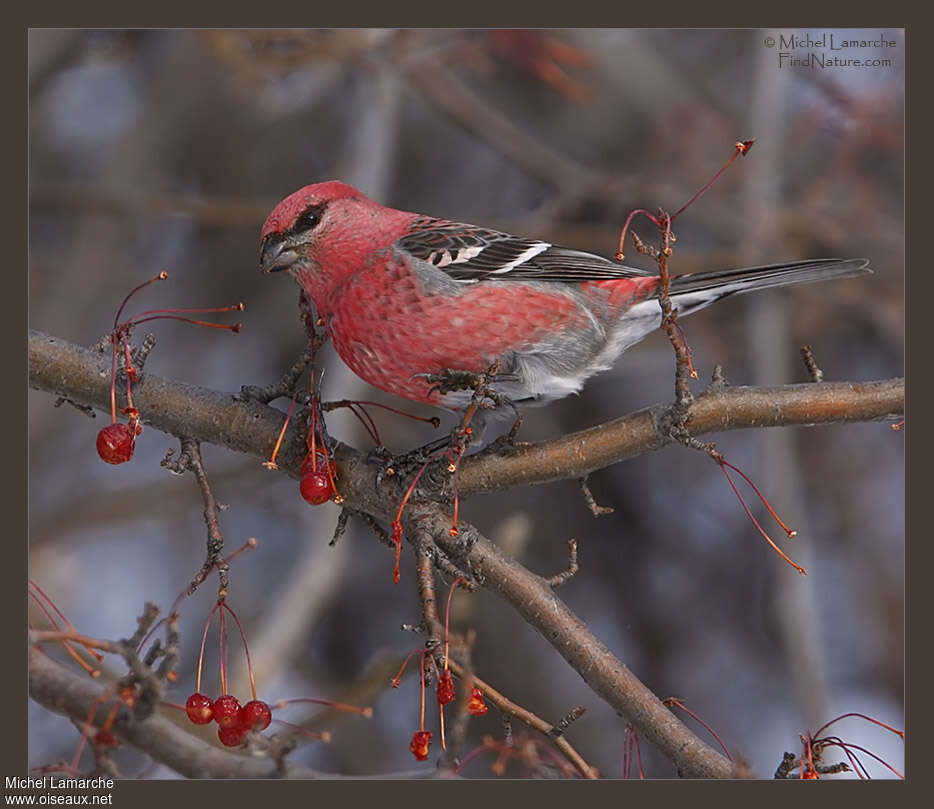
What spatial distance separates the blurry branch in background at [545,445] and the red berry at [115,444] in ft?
0.75

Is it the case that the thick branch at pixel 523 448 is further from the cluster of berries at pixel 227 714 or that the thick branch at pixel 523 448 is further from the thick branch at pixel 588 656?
the cluster of berries at pixel 227 714

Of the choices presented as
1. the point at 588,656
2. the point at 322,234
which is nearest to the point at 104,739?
the point at 588,656

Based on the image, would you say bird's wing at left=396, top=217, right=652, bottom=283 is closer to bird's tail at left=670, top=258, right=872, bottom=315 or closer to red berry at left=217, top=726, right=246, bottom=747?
bird's tail at left=670, top=258, right=872, bottom=315

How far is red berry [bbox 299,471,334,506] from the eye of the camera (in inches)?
88.3

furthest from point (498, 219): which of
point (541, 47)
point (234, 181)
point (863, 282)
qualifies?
point (863, 282)

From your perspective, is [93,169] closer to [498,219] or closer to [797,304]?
[498,219]

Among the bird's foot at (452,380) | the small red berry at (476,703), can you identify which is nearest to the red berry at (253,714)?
the small red berry at (476,703)

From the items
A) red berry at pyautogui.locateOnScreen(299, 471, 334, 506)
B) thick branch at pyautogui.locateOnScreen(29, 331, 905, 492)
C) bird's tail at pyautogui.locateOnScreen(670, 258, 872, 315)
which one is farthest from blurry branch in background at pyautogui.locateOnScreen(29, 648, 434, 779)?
bird's tail at pyautogui.locateOnScreen(670, 258, 872, 315)

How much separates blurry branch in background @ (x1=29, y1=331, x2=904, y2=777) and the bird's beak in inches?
14.4

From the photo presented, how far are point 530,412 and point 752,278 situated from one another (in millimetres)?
2041

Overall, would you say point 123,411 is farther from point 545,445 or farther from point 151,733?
point 545,445

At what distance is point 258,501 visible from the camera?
4410mm
